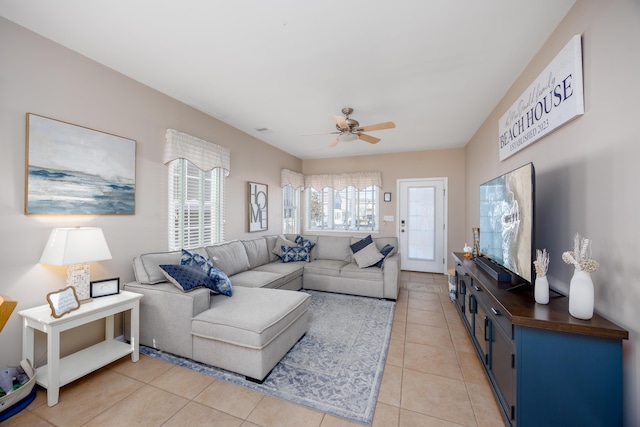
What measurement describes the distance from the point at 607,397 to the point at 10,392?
3.22 metres

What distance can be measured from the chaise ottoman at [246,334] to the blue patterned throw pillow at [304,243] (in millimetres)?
2122

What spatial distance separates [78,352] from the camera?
2131 mm

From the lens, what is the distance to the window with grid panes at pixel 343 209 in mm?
5834

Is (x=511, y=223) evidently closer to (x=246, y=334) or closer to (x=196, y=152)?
(x=246, y=334)

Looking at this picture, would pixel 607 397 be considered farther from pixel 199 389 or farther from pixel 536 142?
pixel 199 389

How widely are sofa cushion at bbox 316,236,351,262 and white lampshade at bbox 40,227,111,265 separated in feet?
10.3

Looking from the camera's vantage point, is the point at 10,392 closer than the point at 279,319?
Yes

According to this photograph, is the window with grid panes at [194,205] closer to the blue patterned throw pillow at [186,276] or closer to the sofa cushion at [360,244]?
the blue patterned throw pillow at [186,276]

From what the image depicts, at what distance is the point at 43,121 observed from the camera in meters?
1.99

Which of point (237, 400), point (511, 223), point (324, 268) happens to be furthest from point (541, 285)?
point (324, 268)

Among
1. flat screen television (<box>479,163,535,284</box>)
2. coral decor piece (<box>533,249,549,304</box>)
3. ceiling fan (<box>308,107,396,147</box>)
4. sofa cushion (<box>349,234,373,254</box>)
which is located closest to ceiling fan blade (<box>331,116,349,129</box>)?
ceiling fan (<box>308,107,396,147</box>)

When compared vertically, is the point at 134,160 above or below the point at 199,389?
above

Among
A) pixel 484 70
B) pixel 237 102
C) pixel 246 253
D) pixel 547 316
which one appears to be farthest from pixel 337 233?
pixel 547 316

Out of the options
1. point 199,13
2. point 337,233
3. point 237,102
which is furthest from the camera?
point 337,233
